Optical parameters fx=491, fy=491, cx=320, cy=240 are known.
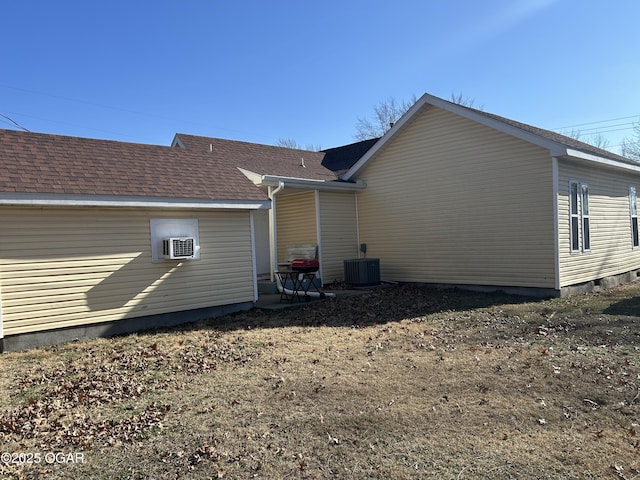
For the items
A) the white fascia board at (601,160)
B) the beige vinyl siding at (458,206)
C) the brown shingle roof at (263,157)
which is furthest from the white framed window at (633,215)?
the brown shingle roof at (263,157)

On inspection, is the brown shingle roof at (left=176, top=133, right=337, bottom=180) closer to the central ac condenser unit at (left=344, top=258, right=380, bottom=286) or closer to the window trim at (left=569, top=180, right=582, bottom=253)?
the central ac condenser unit at (left=344, top=258, right=380, bottom=286)

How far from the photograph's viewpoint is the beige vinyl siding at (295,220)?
13.2 meters

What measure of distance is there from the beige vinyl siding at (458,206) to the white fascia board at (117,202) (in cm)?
445

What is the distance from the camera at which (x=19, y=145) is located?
322 inches

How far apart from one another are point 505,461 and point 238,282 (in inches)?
282

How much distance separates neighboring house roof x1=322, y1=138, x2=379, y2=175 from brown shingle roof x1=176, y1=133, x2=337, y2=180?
1.34ft

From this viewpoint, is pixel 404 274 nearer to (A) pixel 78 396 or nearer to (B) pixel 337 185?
(B) pixel 337 185

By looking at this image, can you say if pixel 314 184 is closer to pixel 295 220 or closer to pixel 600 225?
pixel 295 220

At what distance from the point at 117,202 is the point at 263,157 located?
26.1ft

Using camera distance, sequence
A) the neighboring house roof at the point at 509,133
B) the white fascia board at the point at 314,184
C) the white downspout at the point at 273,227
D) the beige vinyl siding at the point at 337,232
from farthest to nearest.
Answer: the beige vinyl siding at the point at 337,232 → the white downspout at the point at 273,227 → the white fascia board at the point at 314,184 → the neighboring house roof at the point at 509,133

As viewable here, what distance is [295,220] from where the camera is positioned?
44.5ft

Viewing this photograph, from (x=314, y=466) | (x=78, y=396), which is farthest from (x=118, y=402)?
(x=314, y=466)

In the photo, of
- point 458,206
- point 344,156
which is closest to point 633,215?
point 458,206

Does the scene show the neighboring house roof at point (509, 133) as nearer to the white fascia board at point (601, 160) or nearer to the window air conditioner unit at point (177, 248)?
the white fascia board at point (601, 160)
